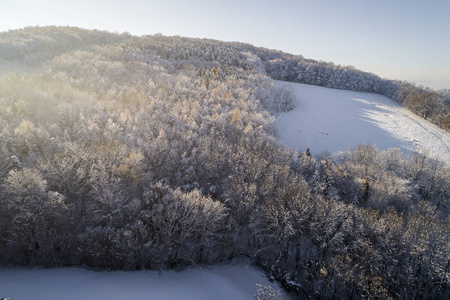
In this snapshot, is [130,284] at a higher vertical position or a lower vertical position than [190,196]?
lower

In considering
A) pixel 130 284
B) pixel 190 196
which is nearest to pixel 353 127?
pixel 190 196

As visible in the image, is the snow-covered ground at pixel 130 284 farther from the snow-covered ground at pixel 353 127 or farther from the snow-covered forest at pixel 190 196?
the snow-covered ground at pixel 353 127

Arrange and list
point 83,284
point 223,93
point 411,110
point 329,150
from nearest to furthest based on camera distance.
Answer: point 83,284
point 329,150
point 223,93
point 411,110

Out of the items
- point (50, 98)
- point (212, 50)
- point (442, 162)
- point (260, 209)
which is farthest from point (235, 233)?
point (212, 50)

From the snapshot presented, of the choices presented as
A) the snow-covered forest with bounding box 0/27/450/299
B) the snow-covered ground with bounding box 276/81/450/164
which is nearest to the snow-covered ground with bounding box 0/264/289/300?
the snow-covered forest with bounding box 0/27/450/299

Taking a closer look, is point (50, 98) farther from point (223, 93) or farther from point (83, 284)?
point (223, 93)

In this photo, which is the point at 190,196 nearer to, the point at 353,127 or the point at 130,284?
the point at 130,284

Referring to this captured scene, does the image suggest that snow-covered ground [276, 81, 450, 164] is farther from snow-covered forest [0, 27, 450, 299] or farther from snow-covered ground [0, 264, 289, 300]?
snow-covered ground [0, 264, 289, 300]
